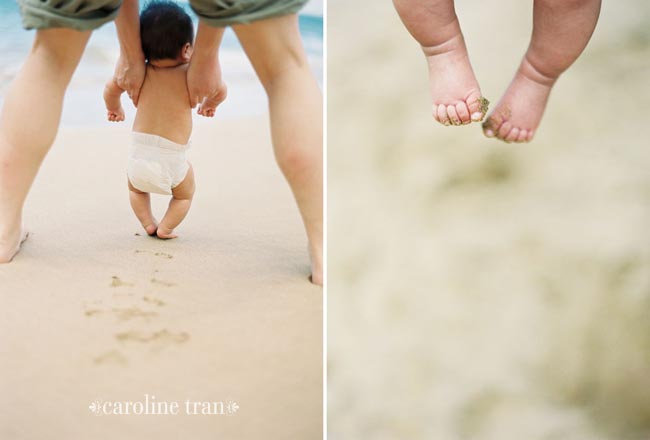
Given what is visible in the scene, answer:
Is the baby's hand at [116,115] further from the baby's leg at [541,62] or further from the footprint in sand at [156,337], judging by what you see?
the baby's leg at [541,62]

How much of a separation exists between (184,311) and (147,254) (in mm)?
98

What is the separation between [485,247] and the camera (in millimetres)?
1261

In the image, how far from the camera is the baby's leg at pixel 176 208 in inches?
46.4

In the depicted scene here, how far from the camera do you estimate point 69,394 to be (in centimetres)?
111

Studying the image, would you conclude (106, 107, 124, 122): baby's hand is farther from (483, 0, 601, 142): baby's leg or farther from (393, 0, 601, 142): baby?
(483, 0, 601, 142): baby's leg

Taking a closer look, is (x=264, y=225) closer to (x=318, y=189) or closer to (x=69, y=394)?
(x=318, y=189)

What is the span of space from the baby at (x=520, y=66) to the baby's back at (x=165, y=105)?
317 mm

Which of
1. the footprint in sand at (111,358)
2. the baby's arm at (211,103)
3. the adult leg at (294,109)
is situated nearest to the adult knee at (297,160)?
the adult leg at (294,109)

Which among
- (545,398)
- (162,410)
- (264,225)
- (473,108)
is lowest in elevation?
(545,398)

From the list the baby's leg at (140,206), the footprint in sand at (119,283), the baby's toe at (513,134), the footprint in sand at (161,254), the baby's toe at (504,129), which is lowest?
the footprint in sand at (119,283)

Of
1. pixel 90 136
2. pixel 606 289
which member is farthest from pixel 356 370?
pixel 90 136

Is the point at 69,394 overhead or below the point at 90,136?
below

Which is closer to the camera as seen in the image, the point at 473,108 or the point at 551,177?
the point at 473,108

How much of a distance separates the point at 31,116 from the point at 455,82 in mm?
570
